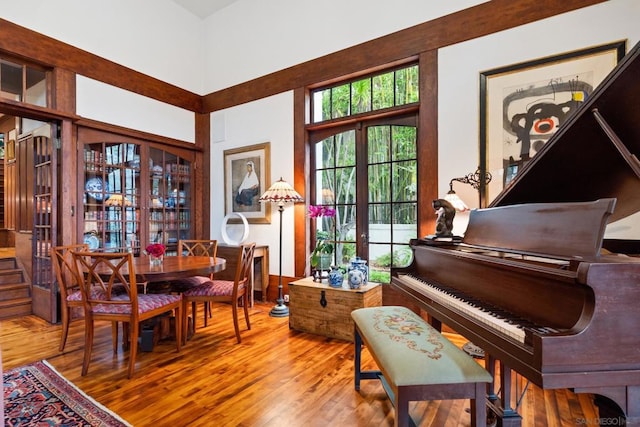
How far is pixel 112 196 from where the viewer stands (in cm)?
421

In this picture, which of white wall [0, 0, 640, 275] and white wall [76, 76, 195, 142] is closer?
white wall [0, 0, 640, 275]

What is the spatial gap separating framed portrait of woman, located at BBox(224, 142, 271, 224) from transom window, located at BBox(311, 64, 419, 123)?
3.12ft

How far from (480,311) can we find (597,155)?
39.1 inches

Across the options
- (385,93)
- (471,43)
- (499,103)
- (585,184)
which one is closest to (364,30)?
(385,93)

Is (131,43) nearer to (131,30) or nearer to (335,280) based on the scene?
(131,30)

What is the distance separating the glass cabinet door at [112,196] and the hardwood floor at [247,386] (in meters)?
1.30

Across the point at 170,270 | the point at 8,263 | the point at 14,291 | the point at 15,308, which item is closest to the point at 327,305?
the point at 170,270

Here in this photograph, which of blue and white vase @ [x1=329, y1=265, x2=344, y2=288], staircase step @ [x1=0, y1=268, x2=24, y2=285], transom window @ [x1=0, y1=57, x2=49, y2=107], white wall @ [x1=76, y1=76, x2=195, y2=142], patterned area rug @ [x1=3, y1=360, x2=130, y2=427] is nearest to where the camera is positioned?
patterned area rug @ [x1=3, y1=360, x2=130, y2=427]

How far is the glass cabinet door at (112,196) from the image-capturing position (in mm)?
4004

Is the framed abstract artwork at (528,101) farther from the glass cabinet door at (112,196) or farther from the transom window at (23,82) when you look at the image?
the transom window at (23,82)

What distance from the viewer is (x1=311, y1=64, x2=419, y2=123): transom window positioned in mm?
3643

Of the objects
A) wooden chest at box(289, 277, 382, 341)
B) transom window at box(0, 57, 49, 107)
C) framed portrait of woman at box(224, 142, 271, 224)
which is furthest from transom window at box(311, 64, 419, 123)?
transom window at box(0, 57, 49, 107)

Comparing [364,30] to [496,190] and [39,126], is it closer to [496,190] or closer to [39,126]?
[496,190]

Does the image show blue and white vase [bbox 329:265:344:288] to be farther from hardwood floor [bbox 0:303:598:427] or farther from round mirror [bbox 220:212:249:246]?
round mirror [bbox 220:212:249:246]
